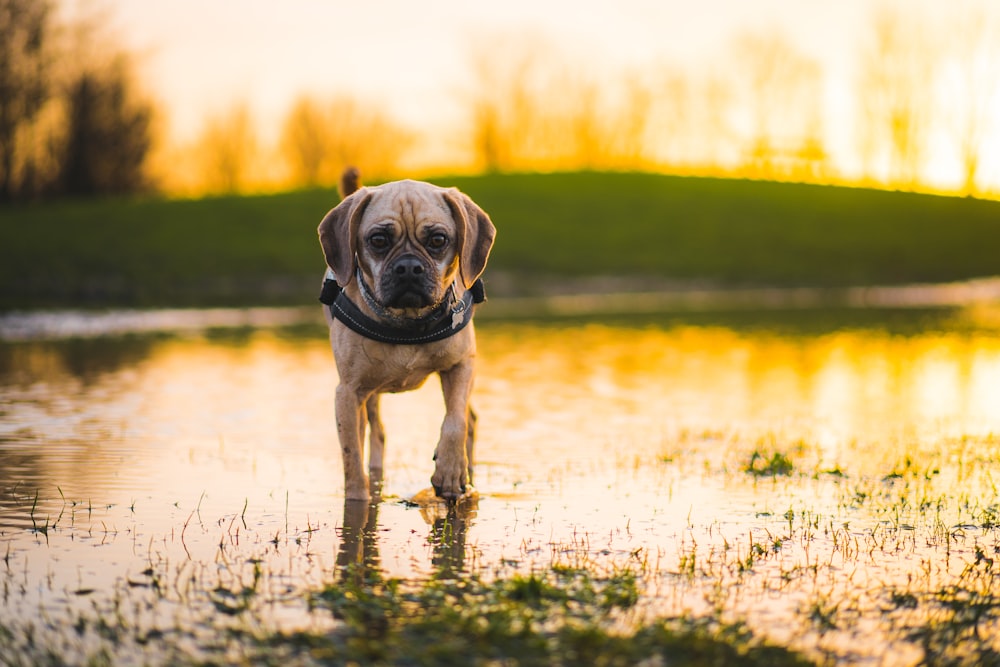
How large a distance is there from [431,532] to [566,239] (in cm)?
4332

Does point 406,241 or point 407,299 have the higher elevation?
point 406,241

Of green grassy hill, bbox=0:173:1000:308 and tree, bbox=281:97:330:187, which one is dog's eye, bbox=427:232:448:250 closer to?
green grassy hill, bbox=0:173:1000:308

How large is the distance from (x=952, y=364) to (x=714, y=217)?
39.9 meters

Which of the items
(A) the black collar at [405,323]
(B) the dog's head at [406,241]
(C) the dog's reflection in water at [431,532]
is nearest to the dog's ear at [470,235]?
(B) the dog's head at [406,241]

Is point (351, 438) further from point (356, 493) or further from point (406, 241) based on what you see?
point (406, 241)

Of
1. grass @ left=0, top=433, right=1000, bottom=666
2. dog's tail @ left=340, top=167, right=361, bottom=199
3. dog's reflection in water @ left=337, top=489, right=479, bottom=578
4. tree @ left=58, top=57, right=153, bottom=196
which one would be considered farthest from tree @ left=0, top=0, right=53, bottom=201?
grass @ left=0, top=433, right=1000, bottom=666

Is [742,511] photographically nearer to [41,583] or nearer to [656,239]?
[41,583]

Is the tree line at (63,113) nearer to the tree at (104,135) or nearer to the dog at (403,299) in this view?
the tree at (104,135)

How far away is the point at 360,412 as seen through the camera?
709 cm

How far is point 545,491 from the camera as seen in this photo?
24.3ft

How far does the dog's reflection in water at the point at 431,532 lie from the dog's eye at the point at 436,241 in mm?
1445

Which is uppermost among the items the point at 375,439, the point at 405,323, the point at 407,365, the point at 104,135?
the point at 104,135

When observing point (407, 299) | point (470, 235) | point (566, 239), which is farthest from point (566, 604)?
point (566, 239)

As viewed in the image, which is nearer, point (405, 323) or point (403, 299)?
point (403, 299)
